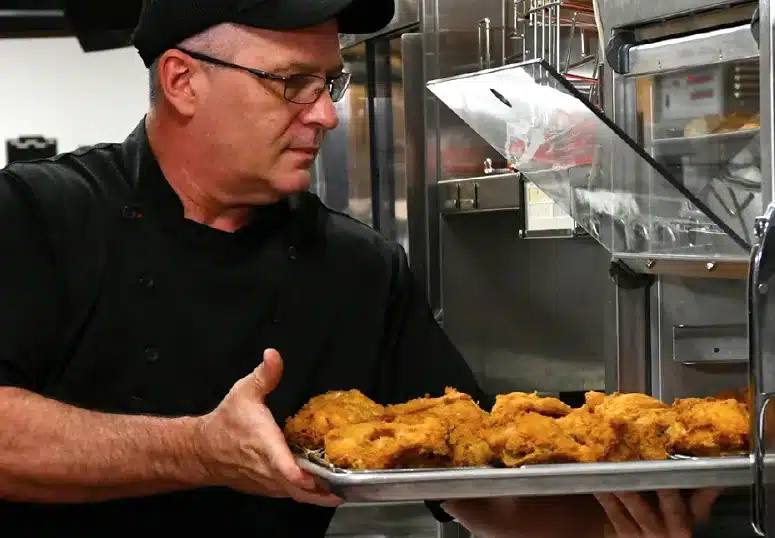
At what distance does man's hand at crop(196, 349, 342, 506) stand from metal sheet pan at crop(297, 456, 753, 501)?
37mm

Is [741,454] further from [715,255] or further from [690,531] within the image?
[715,255]

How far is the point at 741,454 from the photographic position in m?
1.28

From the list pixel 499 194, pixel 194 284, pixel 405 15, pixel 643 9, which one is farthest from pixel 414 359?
pixel 405 15

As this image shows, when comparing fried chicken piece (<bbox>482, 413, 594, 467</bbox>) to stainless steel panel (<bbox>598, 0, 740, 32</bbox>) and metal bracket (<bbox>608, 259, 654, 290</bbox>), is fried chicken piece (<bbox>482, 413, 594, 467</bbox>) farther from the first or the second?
metal bracket (<bbox>608, 259, 654, 290</bbox>)

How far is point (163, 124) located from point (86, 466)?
0.58 metres

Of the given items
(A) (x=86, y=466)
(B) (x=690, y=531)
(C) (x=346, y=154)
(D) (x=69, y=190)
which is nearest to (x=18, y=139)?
(C) (x=346, y=154)

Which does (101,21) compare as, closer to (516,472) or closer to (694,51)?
(694,51)

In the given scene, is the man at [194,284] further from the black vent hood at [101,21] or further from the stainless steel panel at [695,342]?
the stainless steel panel at [695,342]

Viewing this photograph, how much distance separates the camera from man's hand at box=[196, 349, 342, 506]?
115cm

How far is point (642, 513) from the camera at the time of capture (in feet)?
4.17

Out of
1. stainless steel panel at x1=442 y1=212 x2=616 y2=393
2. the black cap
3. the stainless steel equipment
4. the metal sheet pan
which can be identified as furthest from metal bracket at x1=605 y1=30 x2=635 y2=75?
stainless steel panel at x1=442 y1=212 x2=616 y2=393

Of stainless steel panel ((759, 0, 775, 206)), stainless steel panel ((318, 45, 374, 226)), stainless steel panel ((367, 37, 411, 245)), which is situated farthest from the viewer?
stainless steel panel ((318, 45, 374, 226))

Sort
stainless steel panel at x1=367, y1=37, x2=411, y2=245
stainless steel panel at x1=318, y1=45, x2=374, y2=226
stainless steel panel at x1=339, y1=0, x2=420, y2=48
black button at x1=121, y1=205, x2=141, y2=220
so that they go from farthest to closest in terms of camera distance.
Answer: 1. stainless steel panel at x1=318, y1=45, x2=374, y2=226
2. stainless steel panel at x1=367, y1=37, x2=411, y2=245
3. stainless steel panel at x1=339, y1=0, x2=420, y2=48
4. black button at x1=121, y1=205, x2=141, y2=220

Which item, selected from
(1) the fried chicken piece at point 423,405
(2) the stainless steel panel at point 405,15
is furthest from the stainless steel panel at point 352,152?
(1) the fried chicken piece at point 423,405
